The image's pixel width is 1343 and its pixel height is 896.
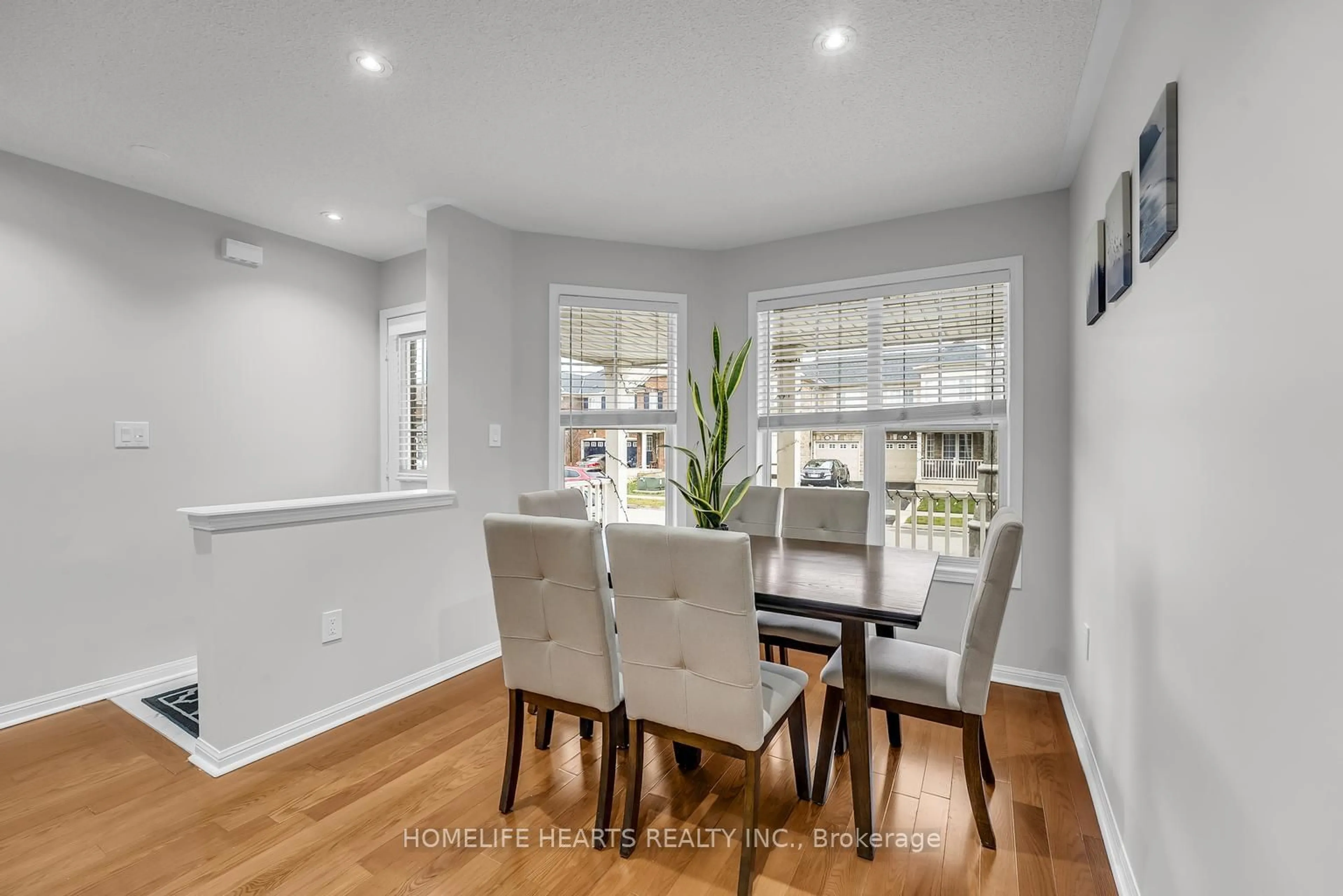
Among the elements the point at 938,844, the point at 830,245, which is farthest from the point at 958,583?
the point at 830,245

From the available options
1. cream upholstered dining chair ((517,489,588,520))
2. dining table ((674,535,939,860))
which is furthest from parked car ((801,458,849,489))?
cream upholstered dining chair ((517,489,588,520))

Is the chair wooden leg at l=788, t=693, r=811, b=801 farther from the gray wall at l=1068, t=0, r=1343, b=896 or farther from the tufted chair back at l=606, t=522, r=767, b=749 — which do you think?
the gray wall at l=1068, t=0, r=1343, b=896

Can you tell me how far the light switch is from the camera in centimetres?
295

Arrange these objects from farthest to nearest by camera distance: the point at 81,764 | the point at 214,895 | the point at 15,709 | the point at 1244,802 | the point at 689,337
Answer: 1. the point at 689,337
2. the point at 15,709
3. the point at 81,764
4. the point at 214,895
5. the point at 1244,802

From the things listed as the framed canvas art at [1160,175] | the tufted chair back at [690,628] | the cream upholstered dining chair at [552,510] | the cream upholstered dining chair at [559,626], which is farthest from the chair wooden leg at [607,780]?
the framed canvas art at [1160,175]

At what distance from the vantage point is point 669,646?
1687 mm

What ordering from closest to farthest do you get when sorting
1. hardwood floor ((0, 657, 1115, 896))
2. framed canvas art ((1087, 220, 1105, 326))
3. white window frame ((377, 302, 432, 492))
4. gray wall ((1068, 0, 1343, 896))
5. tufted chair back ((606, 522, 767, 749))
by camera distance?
gray wall ((1068, 0, 1343, 896))
tufted chair back ((606, 522, 767, 749))
hardwood floor ((0, 657, 1115, 896))
framed canvas art ((1087, 220, 1105, 326))
white window frame ((377, 302, 432, 492))

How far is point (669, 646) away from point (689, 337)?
2.57m

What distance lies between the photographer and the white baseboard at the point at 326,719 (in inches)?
89.5

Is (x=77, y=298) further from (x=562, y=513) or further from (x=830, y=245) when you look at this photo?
(x=830, y=245)

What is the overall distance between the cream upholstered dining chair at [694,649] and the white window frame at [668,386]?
6.60ft

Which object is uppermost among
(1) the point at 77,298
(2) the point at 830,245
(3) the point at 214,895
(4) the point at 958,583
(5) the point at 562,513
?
(2) the point at 830,245

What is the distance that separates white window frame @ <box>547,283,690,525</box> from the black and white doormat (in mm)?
1966

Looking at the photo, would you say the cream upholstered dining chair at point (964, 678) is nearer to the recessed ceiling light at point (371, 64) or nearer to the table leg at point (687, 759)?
the table leg at point (687, 759)
